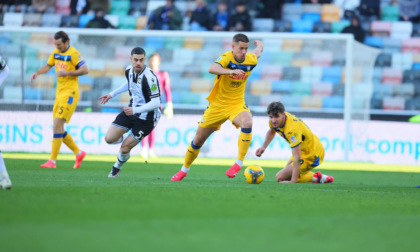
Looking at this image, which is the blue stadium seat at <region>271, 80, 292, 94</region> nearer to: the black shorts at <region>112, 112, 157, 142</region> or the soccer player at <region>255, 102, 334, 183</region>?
the soccer player at <region>255, 102, 334, 183</region>

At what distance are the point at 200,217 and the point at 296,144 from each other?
3.63 m

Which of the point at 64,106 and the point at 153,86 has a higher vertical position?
the point at 153,86

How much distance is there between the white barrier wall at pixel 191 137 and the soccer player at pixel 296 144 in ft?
20.1

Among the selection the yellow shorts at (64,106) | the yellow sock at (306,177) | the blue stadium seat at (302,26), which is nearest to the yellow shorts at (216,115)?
the yellow sock at (306,177)

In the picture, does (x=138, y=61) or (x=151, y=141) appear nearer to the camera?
(x=138, y=61)

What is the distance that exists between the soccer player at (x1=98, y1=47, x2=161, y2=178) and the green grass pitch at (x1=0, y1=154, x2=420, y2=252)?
3.60ft

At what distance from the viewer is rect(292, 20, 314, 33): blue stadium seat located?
1964 centimetres

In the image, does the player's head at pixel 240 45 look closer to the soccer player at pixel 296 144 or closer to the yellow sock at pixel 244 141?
the soccer player at pixel 296 144

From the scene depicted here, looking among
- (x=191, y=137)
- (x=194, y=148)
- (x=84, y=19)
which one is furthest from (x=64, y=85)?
(x=84, y=19)

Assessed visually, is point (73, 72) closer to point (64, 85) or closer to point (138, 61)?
point (64, 85)

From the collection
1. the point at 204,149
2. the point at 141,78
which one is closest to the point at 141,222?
the point at 141,78

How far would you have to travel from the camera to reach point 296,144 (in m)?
8.47

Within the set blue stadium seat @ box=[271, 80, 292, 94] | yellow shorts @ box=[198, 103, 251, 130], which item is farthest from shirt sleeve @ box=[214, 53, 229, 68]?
blue stadium seat @ box=[271, 80, 292, 94]

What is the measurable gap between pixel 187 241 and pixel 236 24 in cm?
1573
